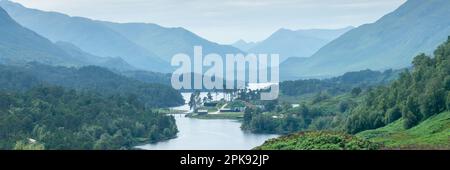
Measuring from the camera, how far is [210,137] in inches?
3209

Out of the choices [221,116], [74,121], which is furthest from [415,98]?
[221,116]

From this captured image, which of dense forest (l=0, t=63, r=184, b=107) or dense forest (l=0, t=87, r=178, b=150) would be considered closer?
dense forest (l=0, t=87, r=178, b=150)

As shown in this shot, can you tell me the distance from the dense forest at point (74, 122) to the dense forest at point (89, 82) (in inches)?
1024

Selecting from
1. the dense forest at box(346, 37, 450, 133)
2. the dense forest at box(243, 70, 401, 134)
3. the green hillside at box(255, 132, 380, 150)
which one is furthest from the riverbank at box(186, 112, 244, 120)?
the green hillside at box(255, 132, 380, 150)

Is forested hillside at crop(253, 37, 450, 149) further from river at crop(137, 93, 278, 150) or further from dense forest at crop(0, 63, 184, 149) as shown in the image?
dense forest at crop(0, 63, 184, 149)

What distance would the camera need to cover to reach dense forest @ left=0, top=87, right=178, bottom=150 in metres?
79.6

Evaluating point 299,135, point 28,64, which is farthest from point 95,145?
point 28,64

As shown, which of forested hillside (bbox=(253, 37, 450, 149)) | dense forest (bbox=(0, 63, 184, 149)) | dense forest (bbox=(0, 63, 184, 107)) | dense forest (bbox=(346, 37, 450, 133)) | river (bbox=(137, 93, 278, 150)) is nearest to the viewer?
forested hillside (bbox=(253, 37, 450, 149))

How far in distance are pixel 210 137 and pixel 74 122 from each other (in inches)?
823

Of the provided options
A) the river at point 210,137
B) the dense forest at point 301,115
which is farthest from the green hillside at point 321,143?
the dense forest at point 301,115

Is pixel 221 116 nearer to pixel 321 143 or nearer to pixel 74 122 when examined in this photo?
pixel 74 122

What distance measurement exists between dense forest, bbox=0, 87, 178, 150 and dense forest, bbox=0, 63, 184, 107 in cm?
2600
